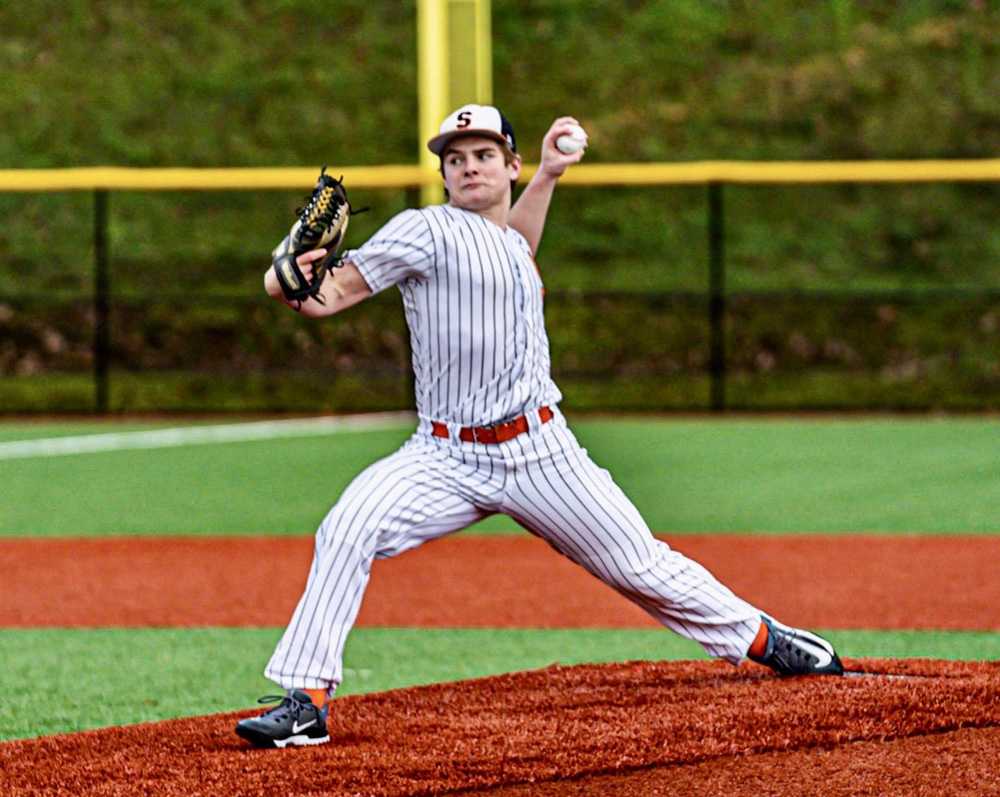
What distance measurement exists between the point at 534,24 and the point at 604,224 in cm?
473

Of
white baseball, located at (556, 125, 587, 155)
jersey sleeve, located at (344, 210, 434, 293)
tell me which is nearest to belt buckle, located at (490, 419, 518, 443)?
jersey sleeve, located at (344, 210, 434, 293)

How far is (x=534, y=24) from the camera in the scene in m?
26.5

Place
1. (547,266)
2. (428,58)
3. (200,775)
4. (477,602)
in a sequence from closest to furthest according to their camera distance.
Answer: (200,775)
(477,602)
(428,58)
(547,266)

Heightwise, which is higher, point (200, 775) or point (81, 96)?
point (81, 96)

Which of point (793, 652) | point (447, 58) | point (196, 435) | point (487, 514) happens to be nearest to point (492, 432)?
point (487, 514)

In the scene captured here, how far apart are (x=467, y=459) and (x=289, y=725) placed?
2.43 ft

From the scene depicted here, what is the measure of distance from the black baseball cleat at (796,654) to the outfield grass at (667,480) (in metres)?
3.93

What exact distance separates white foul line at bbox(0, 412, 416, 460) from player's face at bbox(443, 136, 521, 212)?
8.61 m

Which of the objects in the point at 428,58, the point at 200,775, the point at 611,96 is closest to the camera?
the point at 200,775

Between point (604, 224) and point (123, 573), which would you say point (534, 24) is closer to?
point (604, 224)

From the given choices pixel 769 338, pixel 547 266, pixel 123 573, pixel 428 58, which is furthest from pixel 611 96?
pixel 123 573

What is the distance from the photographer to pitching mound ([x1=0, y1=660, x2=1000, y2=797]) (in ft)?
12.4

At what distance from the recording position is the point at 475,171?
4.46 m

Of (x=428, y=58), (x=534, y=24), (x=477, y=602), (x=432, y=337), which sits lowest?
(x=477, y=602)
